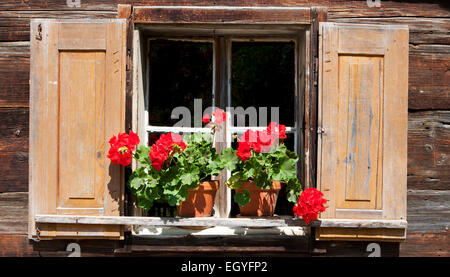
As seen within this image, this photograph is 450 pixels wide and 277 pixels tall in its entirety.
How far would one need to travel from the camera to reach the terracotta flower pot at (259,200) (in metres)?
2.29

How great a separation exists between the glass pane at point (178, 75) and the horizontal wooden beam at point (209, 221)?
704mm

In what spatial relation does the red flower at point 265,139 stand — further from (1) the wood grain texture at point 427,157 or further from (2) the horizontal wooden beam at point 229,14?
(1) the wood grain texture at point 427,157

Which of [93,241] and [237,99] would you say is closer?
[93,241]

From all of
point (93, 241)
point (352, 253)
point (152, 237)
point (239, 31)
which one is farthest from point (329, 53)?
point (93, 241)

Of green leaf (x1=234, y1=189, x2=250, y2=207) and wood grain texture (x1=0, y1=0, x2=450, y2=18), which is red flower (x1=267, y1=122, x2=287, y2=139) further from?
wood grain texture (x1=0, y1=0, x2=450, y2=18)

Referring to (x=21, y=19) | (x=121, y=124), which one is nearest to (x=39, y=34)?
(x=21, y=19)

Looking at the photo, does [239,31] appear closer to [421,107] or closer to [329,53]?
[329,53]

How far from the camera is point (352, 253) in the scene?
2344 millimetres

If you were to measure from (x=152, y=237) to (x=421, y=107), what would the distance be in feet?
5.59

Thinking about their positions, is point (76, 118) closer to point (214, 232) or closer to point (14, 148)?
point (14, 148)

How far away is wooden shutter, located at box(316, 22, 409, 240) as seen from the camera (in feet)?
7.45

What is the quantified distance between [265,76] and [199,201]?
91 cm

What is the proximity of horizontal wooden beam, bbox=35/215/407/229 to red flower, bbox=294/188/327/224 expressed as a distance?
11cm

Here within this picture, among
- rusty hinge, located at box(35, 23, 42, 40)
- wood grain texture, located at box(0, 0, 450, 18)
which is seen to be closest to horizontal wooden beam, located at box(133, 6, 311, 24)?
wood grain texture, located at box(0, 0, 450, 18)
